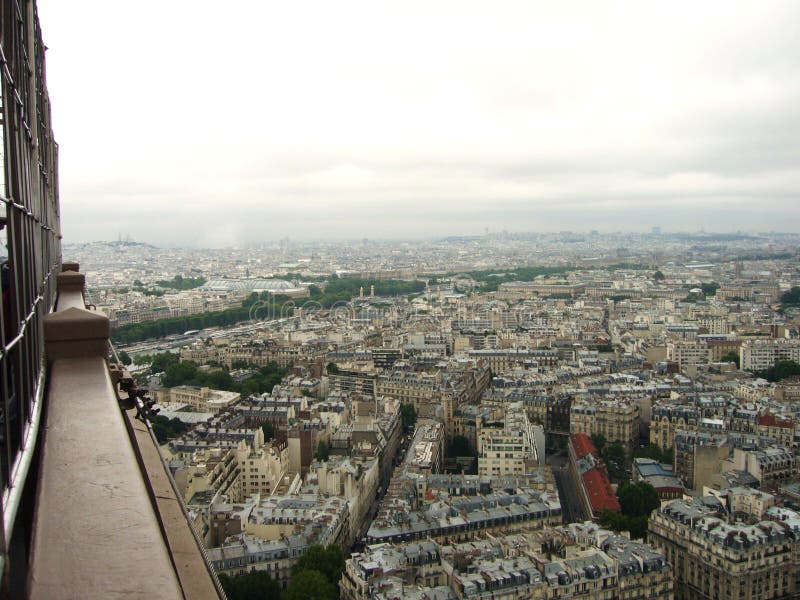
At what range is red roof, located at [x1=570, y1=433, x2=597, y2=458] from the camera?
67.4ft

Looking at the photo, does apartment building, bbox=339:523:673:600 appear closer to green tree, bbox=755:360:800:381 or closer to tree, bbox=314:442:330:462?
tree, bbox=314:442:330:462

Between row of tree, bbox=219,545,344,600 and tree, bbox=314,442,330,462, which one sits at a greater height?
row of tree, bbox=219,545,344,600

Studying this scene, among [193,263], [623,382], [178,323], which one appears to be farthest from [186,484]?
[193,263]

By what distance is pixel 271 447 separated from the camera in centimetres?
1909

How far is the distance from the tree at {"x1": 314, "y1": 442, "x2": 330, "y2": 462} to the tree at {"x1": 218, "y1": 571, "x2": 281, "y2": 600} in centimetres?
780

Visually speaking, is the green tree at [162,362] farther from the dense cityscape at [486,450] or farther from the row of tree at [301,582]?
the row of tree at [301,582]

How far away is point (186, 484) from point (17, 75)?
13.9m

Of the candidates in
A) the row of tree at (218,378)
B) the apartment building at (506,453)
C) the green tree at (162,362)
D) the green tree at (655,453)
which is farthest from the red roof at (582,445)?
the green tree at (162,362)

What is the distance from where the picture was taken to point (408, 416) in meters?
25.3

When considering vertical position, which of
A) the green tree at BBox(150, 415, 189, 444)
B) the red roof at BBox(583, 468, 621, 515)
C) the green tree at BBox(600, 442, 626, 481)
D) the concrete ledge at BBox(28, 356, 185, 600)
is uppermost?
the concrete ledge at BBox(28, 356, 185, 600)

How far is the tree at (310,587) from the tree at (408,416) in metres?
12.7

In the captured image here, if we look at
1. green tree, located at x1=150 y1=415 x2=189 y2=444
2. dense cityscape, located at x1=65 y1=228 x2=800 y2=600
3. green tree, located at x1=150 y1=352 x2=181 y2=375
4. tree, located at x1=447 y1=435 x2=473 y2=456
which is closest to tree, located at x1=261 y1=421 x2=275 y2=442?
dense cityscape, located at x1=65 y1=228 x2=800 y2=600

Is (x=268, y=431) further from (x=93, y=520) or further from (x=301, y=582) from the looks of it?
(x=93, y=520)

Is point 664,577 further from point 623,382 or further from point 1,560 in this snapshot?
point 623,382
